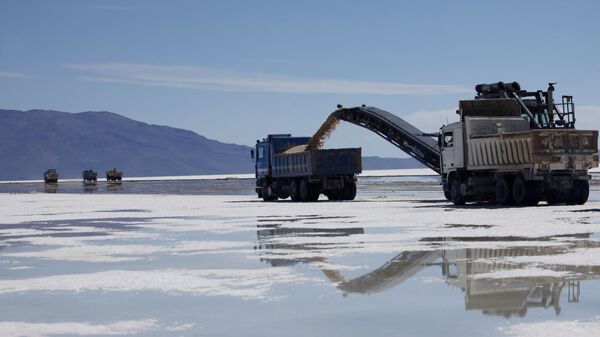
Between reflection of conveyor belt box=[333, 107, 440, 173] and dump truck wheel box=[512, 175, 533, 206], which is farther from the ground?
reflection of conveyor belt box=[333, 107, 440, 173]

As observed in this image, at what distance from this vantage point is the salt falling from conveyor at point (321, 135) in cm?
4491

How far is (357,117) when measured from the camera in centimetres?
4462

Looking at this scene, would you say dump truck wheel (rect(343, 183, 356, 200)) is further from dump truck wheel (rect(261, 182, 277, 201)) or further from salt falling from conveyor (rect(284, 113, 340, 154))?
dump truck wheel (rect(261, 182, 277, 201))

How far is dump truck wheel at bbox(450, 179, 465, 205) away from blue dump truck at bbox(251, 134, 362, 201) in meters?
7.97

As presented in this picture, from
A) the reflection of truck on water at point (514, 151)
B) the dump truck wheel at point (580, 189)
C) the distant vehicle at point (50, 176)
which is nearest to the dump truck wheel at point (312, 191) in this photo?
the reflection of truck on water at point (514, 151)

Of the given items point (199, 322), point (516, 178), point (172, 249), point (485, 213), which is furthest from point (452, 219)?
point (199, 322)

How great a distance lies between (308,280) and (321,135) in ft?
107

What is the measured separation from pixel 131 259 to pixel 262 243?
363 cm

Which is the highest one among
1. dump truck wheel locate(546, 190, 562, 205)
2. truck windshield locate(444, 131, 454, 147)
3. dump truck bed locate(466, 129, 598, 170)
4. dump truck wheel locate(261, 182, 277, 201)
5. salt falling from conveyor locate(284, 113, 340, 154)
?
salt falling from conveyor locate(284, 113, 340, 154)

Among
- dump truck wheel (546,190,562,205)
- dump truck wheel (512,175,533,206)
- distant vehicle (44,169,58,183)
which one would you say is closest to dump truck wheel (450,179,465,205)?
dump truck wheel (512,175,533,206)

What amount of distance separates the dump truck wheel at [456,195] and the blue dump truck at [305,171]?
7.97 metres

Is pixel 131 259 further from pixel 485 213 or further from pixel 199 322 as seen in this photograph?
pixel 485 213

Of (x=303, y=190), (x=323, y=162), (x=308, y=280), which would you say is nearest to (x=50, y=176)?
(x=303, y=190)

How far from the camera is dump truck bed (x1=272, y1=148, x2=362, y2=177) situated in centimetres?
4238
